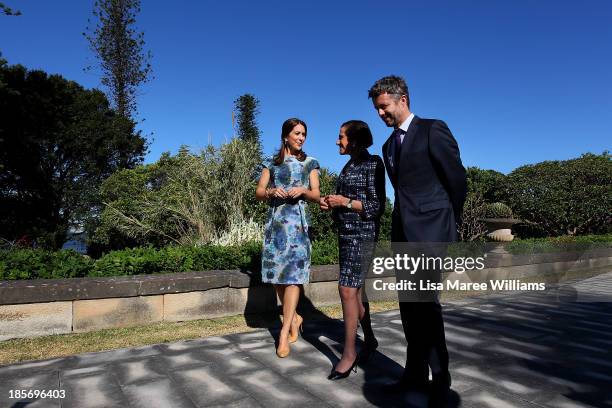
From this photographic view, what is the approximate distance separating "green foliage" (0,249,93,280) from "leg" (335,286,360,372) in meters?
3.15

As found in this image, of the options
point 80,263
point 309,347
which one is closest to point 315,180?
point 309,347

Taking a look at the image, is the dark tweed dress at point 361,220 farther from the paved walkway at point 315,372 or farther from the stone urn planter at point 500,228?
the stone urn planter at point 500,228

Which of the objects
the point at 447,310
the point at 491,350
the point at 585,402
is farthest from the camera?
the point at 447,310

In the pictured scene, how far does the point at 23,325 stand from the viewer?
13.3ft

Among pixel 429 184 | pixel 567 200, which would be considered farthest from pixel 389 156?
pixel 567 200

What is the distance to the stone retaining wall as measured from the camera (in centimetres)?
408

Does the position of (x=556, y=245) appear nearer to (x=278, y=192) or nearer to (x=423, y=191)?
(x=278, y=192)

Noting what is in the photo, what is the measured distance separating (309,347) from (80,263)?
2.74 metres

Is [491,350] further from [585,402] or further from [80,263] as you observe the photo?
[80,263]

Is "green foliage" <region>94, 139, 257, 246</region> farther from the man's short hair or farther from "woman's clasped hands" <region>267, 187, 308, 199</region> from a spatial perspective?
the man's short hair

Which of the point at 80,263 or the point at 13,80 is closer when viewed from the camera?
the point at 80,263

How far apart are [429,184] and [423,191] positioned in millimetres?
54

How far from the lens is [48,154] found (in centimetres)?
2041

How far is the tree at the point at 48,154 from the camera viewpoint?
19.3 metres
